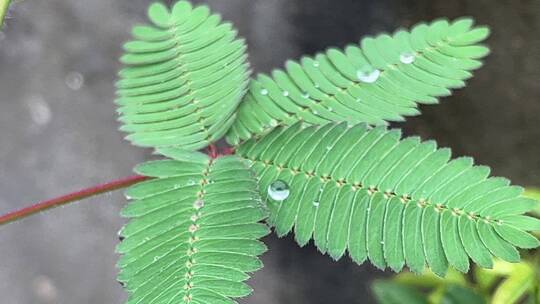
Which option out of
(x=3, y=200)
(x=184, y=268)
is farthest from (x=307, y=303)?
(x=184, y=268)

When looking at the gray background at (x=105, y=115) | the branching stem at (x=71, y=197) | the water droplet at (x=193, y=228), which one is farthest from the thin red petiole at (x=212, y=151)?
the gray background at (x=105, y=115)

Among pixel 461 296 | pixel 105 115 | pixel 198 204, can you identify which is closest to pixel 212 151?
pixel 198 204

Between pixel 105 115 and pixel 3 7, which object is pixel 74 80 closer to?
pixel 105 115

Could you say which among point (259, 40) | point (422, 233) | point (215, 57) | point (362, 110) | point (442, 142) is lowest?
point (422, 233)

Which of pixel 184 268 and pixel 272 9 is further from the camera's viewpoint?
pixel 272 9

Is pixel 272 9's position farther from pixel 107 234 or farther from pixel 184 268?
pixel 184 268

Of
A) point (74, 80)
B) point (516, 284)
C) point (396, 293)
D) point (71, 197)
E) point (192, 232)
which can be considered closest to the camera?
point (192, 232)

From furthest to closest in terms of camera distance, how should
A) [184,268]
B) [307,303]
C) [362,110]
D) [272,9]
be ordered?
[307,303]
[272,9]
[362,110]
[184,268]
